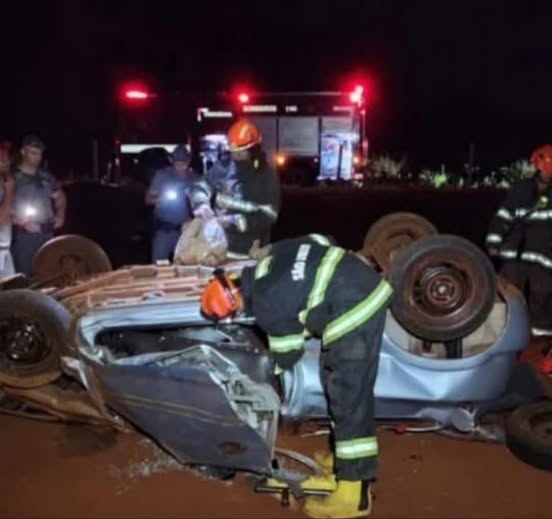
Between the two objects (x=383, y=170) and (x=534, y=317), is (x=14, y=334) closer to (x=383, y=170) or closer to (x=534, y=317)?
(x=534, y=317)

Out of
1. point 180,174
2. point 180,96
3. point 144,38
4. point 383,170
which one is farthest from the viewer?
point 144,38

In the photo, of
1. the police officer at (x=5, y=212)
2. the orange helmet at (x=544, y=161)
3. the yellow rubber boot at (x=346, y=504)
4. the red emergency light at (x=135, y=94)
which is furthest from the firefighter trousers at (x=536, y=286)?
the red emergency light at (x=135, y=94)

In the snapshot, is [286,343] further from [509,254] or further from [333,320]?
[509,254]

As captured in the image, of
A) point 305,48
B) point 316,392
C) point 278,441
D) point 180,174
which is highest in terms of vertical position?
point 305,48

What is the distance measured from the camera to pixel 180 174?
8203 mm

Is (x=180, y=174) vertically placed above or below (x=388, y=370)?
above

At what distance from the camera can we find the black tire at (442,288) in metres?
4.57

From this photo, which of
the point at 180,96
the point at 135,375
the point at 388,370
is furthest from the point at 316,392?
the point at 180,96

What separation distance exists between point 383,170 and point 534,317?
762 inches

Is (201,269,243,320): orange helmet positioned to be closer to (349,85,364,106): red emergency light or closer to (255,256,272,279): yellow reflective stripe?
(255,256,272,279): yellow reflective stripe

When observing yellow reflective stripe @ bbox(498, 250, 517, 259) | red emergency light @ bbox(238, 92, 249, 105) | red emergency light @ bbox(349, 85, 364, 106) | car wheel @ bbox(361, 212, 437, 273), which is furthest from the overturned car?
red emergency light @ bbox(349, 85, 364, 106)

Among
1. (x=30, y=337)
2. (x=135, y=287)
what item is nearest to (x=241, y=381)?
(x=135, y=287)

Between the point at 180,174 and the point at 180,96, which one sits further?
the point at 180,96

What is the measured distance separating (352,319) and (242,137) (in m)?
2.36
